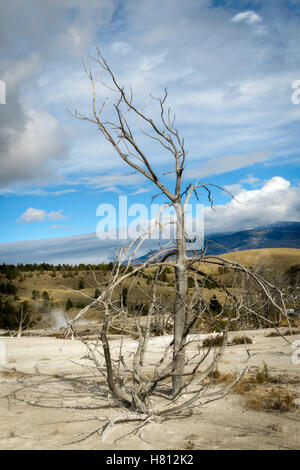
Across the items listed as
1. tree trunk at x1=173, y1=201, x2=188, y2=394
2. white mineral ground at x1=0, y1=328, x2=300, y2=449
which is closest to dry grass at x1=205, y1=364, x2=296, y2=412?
white mineral ground at x1=0, y1=328, x2=300, y2=449

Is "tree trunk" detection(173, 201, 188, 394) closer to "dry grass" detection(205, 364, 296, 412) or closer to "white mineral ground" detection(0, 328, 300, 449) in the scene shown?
"white mineral ground" detection(0, 328, 300, 449)

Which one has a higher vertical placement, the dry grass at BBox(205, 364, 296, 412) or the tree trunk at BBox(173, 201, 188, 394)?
the tree trunk at BBox(173, 201, 188, 394)

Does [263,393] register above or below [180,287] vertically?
below

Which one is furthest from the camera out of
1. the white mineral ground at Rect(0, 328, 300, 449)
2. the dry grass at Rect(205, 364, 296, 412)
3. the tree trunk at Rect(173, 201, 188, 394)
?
the tree trunk at Rect(173, 201, 188, 394)

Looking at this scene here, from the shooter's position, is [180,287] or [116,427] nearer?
[116,427]

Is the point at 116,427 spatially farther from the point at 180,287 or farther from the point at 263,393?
the point at 263,393

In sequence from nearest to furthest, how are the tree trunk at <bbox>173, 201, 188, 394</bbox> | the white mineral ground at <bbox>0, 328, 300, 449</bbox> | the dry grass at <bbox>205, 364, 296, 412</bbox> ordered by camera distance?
1. the white mineral ground at <bbox>0, 328, 300, 449</bbox>
2. the dry grass at <bbox>205, 364, 296, 412</bbox>
3. the tree trunk at <bbox>173, 201, 188, 394</bbox>

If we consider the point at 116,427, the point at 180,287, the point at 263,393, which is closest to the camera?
the point at 116,427

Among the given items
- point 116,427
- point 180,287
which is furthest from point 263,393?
point 116,427

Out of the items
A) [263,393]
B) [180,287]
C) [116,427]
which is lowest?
[263,393]

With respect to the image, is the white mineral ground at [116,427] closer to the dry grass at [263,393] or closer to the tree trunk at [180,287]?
the dry grass at [263,393]

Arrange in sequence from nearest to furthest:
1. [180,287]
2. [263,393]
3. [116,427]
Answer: [116,427], [180,287], [263,393]
